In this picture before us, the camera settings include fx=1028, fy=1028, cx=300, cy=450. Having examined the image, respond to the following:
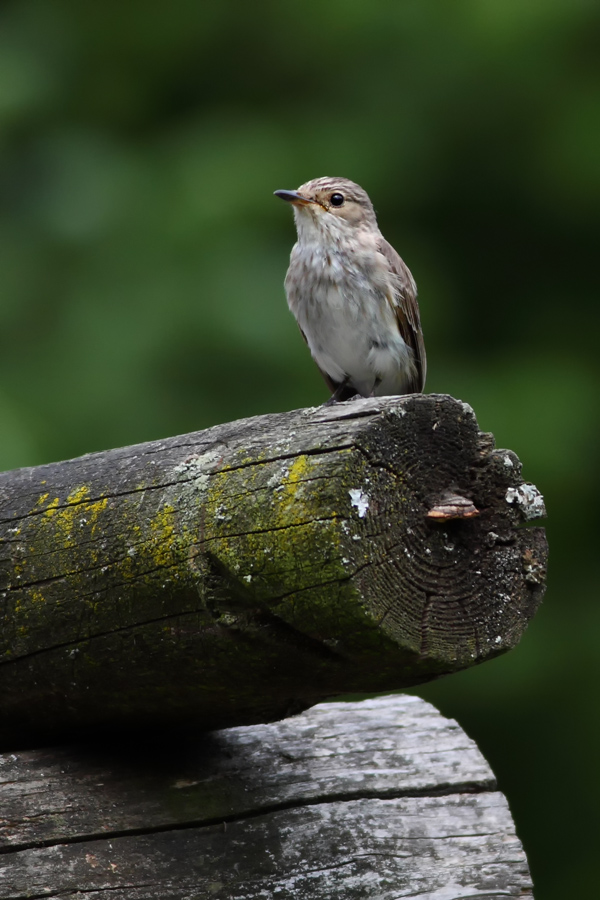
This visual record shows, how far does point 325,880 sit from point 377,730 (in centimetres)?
51

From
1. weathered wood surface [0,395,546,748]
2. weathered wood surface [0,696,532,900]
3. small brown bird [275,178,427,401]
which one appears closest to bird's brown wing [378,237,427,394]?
small brown bird [275,178,427,401]

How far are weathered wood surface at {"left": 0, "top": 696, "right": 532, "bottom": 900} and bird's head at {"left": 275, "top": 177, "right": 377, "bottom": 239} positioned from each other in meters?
2.29

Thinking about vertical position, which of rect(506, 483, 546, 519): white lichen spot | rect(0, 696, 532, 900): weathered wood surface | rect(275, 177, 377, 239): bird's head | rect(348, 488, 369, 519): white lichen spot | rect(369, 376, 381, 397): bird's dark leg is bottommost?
rect(0, 696, 532, 900): weathered wood surface

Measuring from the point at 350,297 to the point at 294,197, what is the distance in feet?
1.49

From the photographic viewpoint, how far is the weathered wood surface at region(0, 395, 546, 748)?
4.96 ft

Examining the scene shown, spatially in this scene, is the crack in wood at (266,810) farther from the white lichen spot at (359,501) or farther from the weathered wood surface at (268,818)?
the white lichen spot at (359,501)

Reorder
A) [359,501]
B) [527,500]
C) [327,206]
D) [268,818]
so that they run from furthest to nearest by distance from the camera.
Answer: [327,206] < [268,818] < [527,500] < [359,501]

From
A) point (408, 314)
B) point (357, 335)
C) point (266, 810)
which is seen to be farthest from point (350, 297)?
point (266, 810)

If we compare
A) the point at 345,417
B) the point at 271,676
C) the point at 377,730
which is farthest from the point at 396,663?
the point at 377,730

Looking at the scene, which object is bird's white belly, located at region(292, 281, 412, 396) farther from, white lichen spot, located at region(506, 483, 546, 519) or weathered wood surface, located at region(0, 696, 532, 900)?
white lichen spot, located at region(506, 483, 546, 519)

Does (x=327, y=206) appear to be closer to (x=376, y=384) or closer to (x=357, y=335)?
(x=357, y=335)

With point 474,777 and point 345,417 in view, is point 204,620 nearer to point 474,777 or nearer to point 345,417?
point 345,417

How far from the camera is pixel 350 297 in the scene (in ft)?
13.2

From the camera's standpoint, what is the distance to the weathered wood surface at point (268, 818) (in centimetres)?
182
